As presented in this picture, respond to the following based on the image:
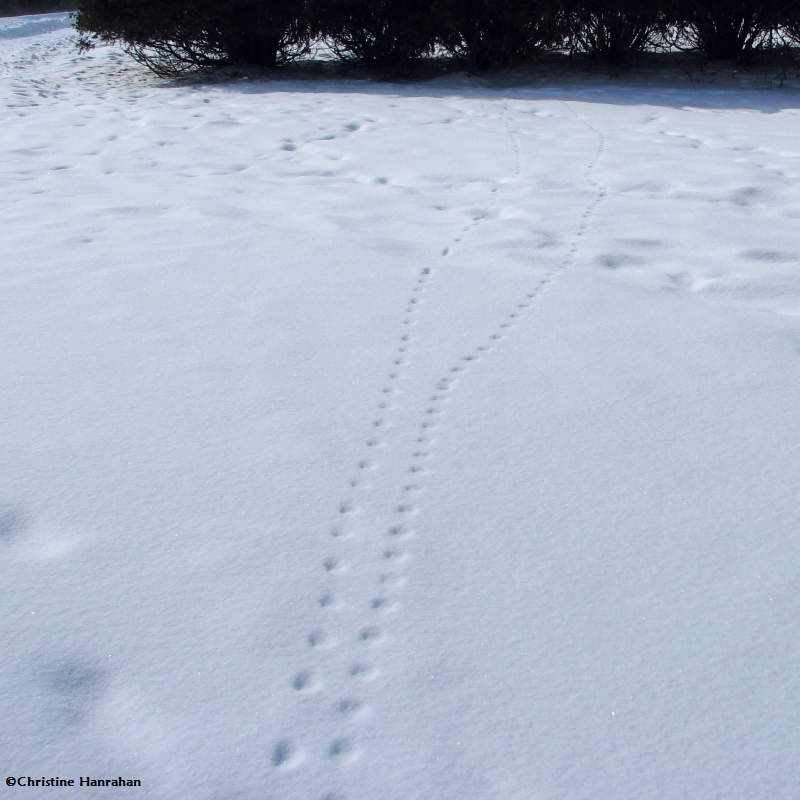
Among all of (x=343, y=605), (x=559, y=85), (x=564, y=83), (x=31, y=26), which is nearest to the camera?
(x=343, y=605)

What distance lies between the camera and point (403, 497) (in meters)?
2.06

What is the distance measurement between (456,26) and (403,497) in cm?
808

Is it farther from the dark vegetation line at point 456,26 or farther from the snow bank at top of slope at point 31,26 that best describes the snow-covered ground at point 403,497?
the snow bank at top of slope at point 31,26

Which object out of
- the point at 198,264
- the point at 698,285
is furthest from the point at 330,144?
the point at 698,285

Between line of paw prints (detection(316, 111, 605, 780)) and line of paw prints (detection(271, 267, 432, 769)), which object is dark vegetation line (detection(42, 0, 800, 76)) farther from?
line of paw prints (detection(271, 267, 432, 769))

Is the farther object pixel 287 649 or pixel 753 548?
pixel 753 548

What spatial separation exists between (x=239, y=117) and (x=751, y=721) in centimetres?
664

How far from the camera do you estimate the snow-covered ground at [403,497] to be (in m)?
1.45

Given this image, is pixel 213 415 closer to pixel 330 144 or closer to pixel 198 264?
pixel 198 264

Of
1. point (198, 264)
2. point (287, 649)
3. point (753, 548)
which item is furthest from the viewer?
point (198, 264)

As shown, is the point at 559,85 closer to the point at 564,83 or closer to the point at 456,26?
the point at 564,83

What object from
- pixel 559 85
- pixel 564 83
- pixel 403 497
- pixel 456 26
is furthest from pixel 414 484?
pixel 456 26

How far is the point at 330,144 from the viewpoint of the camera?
600 cm

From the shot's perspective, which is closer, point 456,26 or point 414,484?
point 414,484
